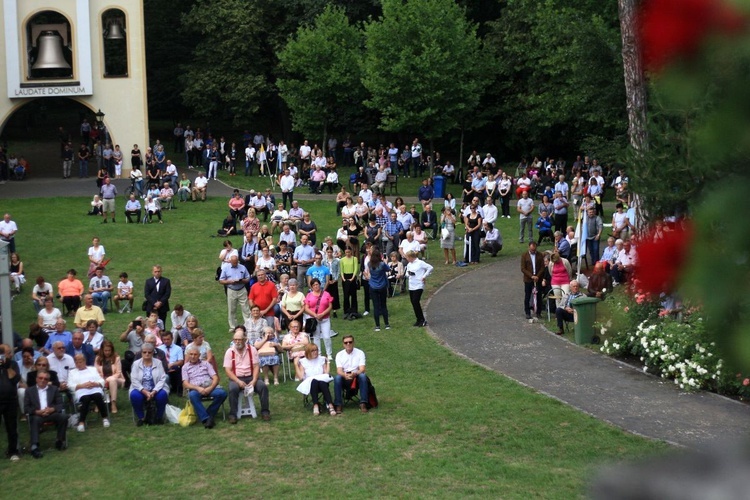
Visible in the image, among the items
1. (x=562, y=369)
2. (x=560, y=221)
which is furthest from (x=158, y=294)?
(x=560, y=221)

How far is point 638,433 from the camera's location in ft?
47.8

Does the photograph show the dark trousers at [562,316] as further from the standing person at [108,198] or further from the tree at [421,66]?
the tree at [421,66]

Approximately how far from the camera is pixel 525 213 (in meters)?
32.0

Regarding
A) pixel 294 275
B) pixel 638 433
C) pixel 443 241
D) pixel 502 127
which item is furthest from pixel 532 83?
pixel 638 433

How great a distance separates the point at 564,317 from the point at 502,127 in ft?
109

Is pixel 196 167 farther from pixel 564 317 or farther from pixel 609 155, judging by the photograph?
pixel 564 317

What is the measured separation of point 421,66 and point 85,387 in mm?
31009

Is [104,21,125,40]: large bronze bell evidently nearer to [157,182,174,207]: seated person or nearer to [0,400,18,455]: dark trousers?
[157,182,174,207]: seated person

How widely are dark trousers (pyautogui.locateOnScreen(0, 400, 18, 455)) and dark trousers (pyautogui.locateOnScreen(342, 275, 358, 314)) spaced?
31.9 ft

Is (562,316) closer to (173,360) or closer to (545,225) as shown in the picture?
(173,360)

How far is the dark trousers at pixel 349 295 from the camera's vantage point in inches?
922

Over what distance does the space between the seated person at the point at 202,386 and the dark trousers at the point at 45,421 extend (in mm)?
1886

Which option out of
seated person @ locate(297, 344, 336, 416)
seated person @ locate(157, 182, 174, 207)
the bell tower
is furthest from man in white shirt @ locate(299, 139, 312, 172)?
seated person @ locate(297, 344, 336, 416)

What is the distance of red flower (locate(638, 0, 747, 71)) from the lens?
5.23 feet
